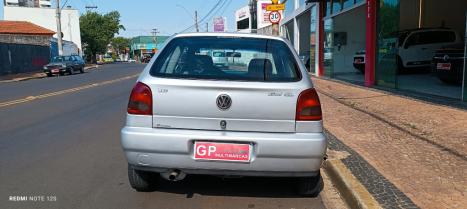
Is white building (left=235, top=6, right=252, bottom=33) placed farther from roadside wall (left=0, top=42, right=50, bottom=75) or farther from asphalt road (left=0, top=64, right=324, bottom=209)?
asphalt road (left=0, top=64, right=324, bottom=209)

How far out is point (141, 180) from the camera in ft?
16.1

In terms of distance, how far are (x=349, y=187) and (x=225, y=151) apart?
1358 millimetres

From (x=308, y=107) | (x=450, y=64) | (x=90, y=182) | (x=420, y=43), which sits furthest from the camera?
(x=420, y=43)

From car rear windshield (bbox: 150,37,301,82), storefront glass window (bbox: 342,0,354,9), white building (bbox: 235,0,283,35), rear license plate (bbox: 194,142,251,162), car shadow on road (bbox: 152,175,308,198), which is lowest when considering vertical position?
car shadow on road (bbox: 152,175,308,198)

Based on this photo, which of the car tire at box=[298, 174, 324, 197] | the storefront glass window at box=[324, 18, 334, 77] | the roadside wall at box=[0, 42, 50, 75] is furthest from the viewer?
the roadside wall at box=[0, 42, 50, 75]

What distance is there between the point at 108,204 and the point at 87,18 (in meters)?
75.7

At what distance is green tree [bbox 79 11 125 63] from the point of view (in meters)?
74.6

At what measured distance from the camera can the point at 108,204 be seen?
4680 mm

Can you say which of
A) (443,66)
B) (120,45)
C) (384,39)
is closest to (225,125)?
(443,66)

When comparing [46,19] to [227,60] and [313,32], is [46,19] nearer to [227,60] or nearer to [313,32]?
[313,32]

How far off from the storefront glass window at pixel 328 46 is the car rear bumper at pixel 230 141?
18.0 metres

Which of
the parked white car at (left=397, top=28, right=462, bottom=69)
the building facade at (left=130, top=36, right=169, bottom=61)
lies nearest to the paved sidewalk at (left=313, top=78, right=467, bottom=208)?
the parked white car at (left=397, top=28, right=462, bottom=69)

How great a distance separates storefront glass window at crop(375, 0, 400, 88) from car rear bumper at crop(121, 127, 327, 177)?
10718 mm

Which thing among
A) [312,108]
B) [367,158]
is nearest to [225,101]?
[312,108]
